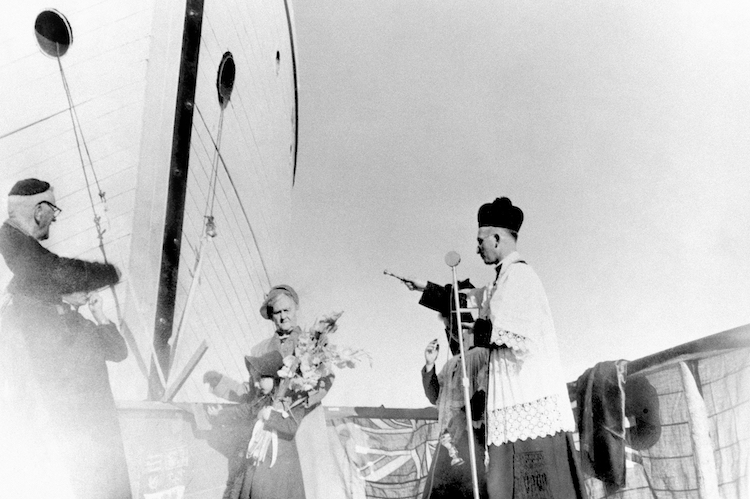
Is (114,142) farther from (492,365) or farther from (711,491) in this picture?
(711,491)

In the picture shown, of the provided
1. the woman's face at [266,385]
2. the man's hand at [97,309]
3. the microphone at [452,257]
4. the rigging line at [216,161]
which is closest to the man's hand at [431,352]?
the microphone at [452,257]

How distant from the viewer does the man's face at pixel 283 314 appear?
308cm

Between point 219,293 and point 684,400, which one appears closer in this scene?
point 684,400

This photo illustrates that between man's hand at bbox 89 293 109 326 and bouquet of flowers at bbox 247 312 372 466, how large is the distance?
1.00 m

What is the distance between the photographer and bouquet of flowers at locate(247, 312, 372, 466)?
2777 millimetres

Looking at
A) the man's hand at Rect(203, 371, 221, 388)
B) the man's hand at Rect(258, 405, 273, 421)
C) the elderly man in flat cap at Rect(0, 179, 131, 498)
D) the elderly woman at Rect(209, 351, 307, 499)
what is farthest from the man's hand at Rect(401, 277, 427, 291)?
the elderly man in flat cap at Rect(0, 179, 131, 498)

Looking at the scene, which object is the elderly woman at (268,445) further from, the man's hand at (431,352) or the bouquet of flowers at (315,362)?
the man's hand at (431,352)

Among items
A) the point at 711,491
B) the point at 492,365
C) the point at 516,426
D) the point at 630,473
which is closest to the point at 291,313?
the point at 492,365

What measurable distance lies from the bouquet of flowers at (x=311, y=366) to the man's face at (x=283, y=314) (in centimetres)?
21

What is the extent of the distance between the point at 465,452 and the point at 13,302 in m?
2.20

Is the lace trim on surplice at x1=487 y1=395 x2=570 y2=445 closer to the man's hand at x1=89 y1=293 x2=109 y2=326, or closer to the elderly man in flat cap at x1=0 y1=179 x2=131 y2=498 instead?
the elderly man in flat cap at x1=0 y1=179 x2=131 y2=498

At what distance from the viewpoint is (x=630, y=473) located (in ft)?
8.13

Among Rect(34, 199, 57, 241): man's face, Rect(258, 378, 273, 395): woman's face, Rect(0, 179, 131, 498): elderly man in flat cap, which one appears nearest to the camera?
Rect(0, 179, 131, 498): elderly man in flat cap

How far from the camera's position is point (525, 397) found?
2.45m
